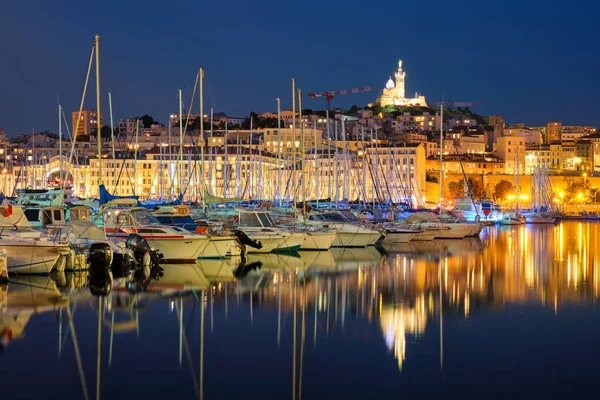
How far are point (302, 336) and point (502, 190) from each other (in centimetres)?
10284

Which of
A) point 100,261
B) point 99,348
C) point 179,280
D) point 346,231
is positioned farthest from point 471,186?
point 99,348

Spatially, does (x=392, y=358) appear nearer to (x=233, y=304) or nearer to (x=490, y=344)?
(x=490, y=344)

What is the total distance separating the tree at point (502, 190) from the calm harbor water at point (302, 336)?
299 feet

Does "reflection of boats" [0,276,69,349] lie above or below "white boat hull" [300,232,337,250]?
below

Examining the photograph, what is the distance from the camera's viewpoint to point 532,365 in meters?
12.3

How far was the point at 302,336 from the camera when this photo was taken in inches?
564

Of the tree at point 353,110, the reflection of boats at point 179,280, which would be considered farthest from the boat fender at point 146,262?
the tree at point 353,110

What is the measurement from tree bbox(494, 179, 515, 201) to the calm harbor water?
91.1 meters

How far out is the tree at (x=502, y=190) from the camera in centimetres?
11344

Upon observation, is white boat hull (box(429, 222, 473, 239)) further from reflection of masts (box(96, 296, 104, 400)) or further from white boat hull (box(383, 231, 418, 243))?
reflection of masts (box(96, 296, 104, 400))

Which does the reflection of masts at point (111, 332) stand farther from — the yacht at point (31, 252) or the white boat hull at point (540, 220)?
the white boat hull at point (540, 220)

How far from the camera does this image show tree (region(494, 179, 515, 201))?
11344 centimetres

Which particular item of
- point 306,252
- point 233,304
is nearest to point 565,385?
point 233,304

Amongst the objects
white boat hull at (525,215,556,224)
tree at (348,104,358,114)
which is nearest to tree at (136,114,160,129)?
tree at (348,104,358,114)
